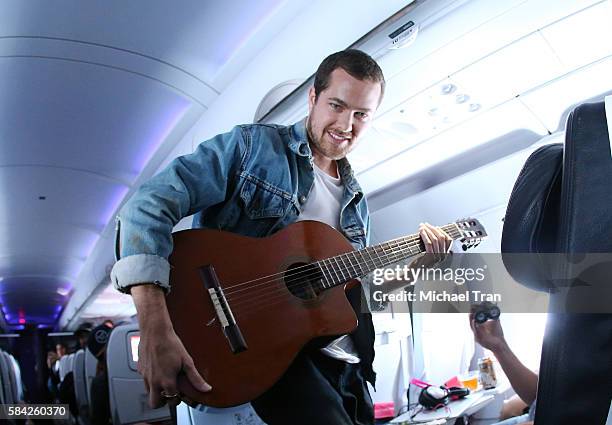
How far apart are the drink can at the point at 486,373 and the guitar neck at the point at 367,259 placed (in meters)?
0.27

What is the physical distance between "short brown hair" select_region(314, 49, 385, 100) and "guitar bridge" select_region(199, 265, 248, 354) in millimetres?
418

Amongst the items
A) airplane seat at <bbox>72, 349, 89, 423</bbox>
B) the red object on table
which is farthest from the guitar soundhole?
airplane seat at <bbox>72, 349, 89, 423</bbox>

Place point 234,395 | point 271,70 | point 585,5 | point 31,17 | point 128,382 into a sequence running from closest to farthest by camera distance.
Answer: point 234,395, point 585,5, point 31,17, point 271,70, point 128,382

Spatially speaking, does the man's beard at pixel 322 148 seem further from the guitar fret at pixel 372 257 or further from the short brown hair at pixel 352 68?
the guitar fret at pixel 372 257

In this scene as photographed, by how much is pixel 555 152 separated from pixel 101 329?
1.78 meters

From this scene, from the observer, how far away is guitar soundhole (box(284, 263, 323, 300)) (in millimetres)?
728

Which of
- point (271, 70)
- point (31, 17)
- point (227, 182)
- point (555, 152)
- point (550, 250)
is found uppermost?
point (31, 17)

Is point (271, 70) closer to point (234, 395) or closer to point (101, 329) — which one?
point (234, 395)

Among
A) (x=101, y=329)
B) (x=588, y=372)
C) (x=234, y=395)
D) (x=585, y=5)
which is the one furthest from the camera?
(x=101, y=329)

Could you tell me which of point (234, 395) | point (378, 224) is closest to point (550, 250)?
point (234, 395)

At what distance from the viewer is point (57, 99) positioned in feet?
4.80

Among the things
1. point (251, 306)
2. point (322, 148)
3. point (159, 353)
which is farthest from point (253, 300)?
point (322, 148)

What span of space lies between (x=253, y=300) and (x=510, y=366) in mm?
439

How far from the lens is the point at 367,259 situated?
2.67ft
